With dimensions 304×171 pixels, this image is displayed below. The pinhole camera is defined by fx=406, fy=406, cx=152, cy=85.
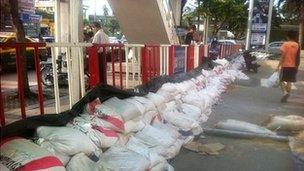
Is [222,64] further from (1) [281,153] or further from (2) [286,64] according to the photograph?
(1) [281,153]

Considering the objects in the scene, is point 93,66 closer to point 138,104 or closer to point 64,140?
point 138,104

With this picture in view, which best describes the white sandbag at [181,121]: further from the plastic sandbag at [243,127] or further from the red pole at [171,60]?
the red pole at [171,60]

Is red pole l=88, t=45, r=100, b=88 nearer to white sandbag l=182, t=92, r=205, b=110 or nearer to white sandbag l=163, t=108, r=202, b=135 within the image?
white sandbag l=163, t=108, r=202, b=135

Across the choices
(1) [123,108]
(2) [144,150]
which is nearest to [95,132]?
(2) [144,150]

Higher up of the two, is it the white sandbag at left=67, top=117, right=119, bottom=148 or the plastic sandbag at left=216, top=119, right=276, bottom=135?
the white sandbag at left=67, top=117, right=119, bottom=148

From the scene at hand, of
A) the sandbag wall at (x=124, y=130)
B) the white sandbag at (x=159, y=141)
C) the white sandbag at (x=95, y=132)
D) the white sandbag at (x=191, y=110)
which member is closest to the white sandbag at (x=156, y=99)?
the sandbag wall at (x=124, y=130)

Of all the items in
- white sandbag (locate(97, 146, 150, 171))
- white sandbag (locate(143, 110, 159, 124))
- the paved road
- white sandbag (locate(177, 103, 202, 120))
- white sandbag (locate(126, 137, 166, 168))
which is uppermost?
white sandbag (locate(143, 110, 159, 124))

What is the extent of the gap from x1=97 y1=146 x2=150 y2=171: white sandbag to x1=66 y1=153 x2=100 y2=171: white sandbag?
0.08 m

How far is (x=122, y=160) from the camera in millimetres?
3293

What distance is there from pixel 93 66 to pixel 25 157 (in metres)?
2.00

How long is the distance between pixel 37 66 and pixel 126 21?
8.78 m

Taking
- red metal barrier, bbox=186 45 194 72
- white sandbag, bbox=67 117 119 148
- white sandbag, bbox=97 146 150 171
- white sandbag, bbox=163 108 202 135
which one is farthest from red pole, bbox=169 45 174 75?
white sandbag, bbox=97 146 150 171

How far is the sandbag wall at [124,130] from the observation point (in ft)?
9.95

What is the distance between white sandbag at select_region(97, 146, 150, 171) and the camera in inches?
125
